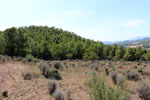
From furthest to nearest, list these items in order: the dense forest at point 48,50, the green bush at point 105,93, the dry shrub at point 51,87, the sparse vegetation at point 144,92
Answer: the dense forest at point 48,50 → the sparse vegetation at point 144,92 → the dry shrub at point 51,87 → the green bush at point 105,93

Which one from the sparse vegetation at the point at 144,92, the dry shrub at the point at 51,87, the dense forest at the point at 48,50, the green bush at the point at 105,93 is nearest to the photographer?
the green bush at the point at 105,93

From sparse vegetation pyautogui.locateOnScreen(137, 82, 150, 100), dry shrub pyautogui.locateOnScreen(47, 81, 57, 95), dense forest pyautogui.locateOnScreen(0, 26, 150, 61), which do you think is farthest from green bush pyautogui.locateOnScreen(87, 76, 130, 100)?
dense forest pyautogui.locateOnScreen(0, 26, 150, 61)

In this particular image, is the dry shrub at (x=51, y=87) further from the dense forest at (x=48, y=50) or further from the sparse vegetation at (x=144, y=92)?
the dense forest at (x=48, y=50)

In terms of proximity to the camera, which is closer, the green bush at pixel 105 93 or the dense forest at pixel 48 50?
the green bush at pixel 105 93

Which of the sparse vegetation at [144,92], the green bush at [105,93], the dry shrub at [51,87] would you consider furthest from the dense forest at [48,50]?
the green bush at [105,93]

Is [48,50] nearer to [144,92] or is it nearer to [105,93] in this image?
[144,92]

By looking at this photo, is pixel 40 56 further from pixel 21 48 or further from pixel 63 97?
pixel 63 97

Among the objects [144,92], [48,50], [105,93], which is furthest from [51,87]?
[48,50]

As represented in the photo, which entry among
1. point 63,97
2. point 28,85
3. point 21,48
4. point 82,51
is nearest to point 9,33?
point 21,48

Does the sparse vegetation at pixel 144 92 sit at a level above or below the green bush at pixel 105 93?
below

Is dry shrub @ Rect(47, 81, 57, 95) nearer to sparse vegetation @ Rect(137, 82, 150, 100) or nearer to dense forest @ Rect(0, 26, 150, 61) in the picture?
sparse vegetation @ Rect(137, 82, 150, 100)

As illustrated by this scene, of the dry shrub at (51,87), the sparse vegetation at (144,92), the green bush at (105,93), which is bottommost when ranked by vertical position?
the sparse vegetation at (144,92)

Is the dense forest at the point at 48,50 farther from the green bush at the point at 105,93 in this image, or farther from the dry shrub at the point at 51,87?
the green bush at the point at 105,93

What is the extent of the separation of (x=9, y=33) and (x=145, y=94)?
36859mm
